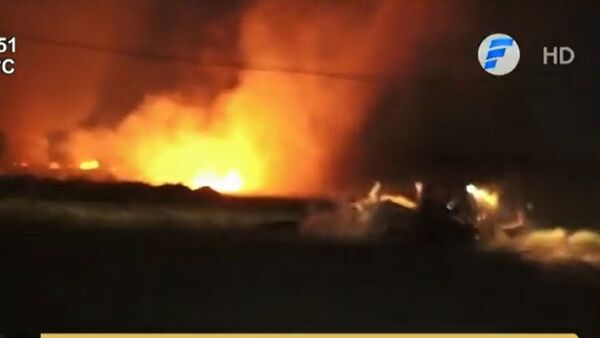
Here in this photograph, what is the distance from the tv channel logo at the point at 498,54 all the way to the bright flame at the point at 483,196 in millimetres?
112

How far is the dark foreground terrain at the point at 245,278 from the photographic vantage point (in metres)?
0.76

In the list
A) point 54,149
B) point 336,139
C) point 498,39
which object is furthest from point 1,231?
point 498,39

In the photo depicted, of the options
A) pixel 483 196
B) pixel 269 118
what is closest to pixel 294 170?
pixel 269 118

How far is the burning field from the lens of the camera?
0.75 meters

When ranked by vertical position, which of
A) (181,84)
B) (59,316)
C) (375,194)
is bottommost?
(59,316)

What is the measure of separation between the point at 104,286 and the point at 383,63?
0.35 meters

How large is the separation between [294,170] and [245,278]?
0.12 meters

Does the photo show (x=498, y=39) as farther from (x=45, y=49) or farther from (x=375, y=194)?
(x=45, y=49)

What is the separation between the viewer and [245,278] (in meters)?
0.77

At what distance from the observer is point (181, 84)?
2.49 feet

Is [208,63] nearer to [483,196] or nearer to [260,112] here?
[260,112]

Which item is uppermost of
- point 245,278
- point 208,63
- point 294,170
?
point 208,63

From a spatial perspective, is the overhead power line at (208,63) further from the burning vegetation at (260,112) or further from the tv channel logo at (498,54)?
the tv channel logo at (498,54)

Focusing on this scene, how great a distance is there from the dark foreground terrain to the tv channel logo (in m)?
0.18
